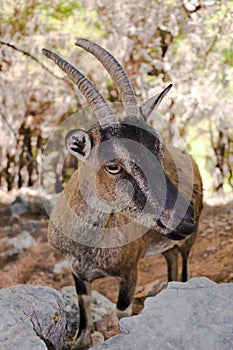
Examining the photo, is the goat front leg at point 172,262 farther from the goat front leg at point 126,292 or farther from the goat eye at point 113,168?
A: the goat eye at point 113,168

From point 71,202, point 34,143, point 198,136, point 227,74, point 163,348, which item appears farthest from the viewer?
point 198,136

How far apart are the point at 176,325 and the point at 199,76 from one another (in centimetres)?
748

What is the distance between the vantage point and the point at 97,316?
5.68m

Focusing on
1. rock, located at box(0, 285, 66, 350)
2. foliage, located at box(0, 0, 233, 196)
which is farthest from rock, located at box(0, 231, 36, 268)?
rock, located at box(0, 285, 66, 350)

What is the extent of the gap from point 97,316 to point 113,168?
2270mm

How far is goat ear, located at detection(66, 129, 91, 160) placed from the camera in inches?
170

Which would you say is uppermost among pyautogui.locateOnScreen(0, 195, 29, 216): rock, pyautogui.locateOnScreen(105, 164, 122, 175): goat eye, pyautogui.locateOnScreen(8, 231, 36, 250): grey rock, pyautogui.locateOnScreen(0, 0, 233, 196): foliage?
pyautogui.locateOnScreen(0, 0, 233, 196): foliage

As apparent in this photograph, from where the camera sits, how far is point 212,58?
32.0 ft

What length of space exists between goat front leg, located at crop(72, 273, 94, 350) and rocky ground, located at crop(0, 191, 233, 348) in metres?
1.14

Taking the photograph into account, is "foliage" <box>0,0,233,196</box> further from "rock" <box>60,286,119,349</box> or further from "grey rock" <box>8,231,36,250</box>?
"rock" <box>60,286,119,349</box>

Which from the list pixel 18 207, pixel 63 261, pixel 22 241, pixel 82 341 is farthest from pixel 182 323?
pixel 18 207

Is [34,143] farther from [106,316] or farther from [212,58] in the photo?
[106,316]

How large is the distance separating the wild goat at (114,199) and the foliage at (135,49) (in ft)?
14.7

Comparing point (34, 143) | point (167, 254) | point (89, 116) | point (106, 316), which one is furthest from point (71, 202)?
point (34, 143)
